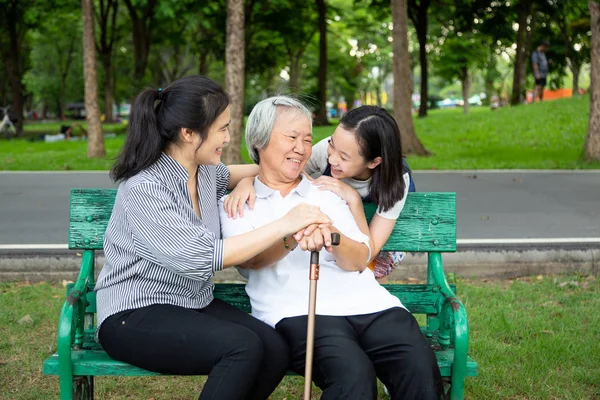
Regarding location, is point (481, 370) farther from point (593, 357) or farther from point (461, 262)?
point (461, 262)

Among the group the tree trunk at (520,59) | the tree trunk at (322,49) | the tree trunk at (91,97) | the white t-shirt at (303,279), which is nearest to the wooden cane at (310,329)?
the white t-shirt at (303,279)

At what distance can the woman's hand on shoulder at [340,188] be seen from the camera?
3.48 m

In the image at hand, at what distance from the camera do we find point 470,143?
1805 centimetres

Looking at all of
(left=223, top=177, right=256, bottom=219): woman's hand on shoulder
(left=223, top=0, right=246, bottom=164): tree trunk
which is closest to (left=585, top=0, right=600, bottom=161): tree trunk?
(left=223, top=0, right=246, bottom=164): tree trunk

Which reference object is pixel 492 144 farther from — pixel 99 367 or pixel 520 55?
pixel 99 367

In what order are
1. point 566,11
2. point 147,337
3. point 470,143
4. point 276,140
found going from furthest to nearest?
point 566,11
point 470,143
point 276,140
point 147,337

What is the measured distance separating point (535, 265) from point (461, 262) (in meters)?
0.57

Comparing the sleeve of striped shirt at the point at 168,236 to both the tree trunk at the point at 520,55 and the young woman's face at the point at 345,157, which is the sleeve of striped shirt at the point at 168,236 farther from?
the tree trunk at the point at 520,55

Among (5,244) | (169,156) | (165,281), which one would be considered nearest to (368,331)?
(165,281)

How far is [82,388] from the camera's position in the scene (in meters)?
3.32

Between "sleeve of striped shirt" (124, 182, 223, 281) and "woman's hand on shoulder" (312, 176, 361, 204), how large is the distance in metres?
0.64

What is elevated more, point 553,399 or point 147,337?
point 147,337

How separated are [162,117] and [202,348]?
93 cm

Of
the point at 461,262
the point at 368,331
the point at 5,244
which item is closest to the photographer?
the point at 368,331
